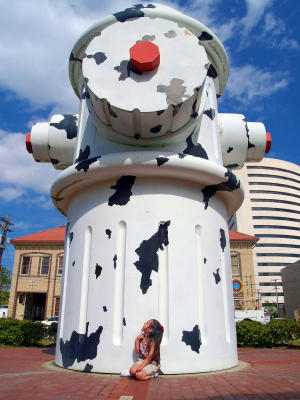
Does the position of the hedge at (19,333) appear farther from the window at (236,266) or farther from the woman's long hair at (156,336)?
the window at (236,266)

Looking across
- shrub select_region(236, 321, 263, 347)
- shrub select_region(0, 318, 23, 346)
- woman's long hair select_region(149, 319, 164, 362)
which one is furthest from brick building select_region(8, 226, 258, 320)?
woman's long hair select_region(149, 319, 164, 362)

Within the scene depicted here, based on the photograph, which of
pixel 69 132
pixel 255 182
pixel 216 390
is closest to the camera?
pixel 216 390

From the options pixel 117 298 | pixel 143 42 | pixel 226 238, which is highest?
pixel 143 42

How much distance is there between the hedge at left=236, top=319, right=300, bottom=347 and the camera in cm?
970

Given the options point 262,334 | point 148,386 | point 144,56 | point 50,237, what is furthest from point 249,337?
point 50,237

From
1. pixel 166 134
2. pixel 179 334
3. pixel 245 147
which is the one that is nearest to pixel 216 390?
pixel 179 334

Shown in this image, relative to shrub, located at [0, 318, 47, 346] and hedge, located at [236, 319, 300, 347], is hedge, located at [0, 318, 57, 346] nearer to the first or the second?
shrub, located at [0, 318, 47, 346]

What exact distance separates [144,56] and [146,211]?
2.37 m

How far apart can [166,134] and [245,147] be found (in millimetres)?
2312

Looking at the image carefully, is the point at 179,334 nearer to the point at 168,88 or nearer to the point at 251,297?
the point at 168,88

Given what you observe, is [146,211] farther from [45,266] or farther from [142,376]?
[45,266]

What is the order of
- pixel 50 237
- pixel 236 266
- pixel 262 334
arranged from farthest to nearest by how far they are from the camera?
pixel 50 237
pixel 236 266
pixel 262 334

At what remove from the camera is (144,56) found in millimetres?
5027

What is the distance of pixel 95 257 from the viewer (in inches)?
191
